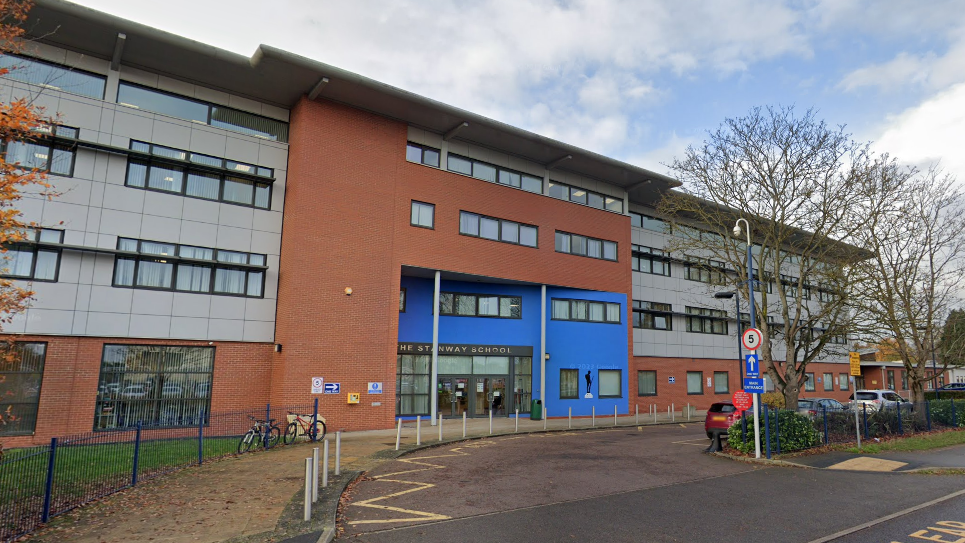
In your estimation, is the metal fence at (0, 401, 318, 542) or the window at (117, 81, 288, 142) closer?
the metal fence at (0, 401, 318, 542)

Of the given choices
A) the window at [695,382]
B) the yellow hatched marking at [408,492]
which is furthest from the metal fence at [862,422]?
the window at [695,382]

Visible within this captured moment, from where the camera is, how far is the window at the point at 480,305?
87.4ft

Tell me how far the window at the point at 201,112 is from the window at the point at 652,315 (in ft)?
73.9

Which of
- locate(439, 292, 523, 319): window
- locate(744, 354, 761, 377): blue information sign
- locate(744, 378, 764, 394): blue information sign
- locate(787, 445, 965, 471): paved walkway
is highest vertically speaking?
locate(439, 292, 523, 319): window

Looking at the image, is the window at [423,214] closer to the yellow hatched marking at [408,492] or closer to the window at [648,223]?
the yellow hatched marking at [408,492]

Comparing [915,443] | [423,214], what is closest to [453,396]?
[423,214]

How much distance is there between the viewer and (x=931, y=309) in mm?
23438

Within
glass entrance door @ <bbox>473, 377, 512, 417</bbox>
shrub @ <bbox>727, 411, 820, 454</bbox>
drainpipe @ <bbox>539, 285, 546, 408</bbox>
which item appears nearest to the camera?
shrub @ <bbox>727, 411, 820, 454</bbox>

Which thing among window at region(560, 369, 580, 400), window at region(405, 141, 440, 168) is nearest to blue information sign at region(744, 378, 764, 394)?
window at region(560, 369, 580, 400)

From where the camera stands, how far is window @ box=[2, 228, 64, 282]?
16.8 metres

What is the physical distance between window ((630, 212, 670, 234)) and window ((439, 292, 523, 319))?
11.0 meters

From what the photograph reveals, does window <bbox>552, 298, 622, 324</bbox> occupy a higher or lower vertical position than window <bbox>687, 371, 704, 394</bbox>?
higher

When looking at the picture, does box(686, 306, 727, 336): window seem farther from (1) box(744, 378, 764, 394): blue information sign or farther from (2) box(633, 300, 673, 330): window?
(1) box(744, 378, 764, 394): blue information sign

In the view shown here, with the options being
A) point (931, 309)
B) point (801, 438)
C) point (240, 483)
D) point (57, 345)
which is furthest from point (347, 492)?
point (931, 309)
